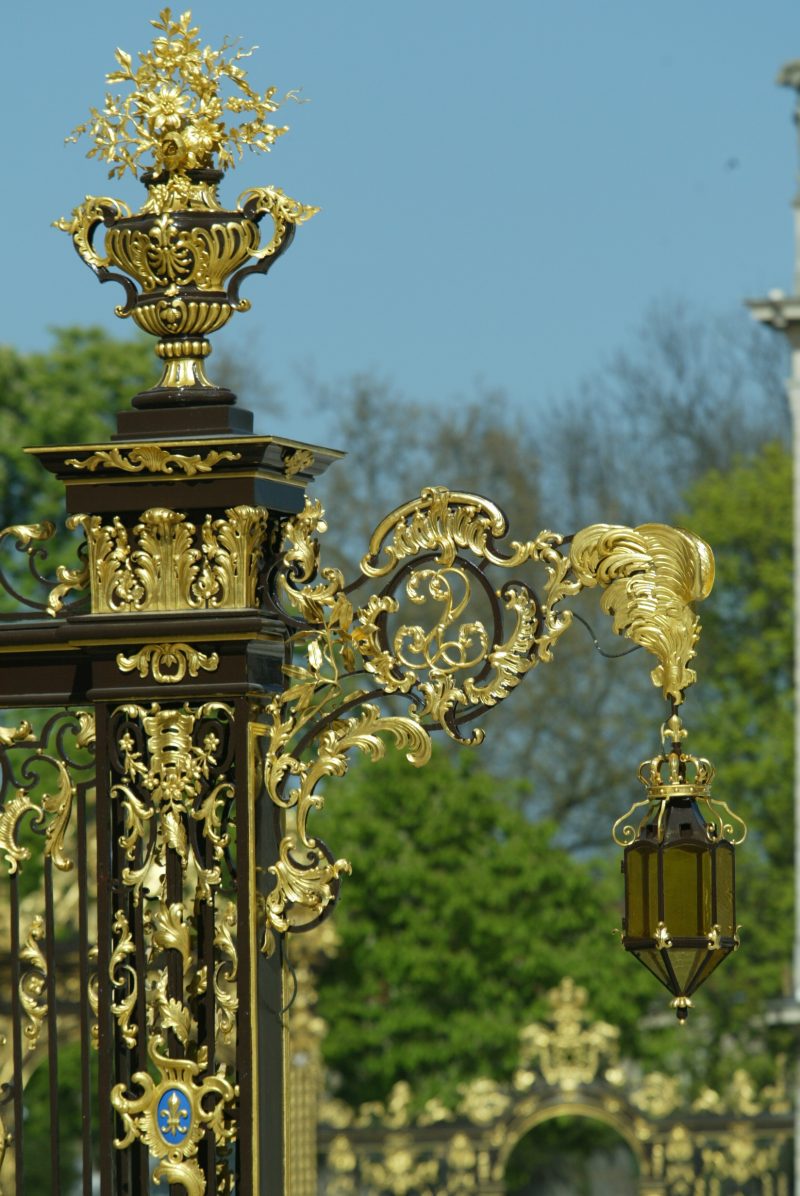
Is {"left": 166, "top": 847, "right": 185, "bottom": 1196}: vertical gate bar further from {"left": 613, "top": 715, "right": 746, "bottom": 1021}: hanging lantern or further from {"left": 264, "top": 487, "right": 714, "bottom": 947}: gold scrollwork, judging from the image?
{"left": 613, "top": 715, "right": 746, "bottom": 1021}: hanging lantern

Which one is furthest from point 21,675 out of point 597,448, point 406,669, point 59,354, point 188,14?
point 597,448

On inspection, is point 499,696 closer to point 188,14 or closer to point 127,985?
point 127,985

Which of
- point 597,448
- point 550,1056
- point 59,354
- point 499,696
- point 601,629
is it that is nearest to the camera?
point 499,696

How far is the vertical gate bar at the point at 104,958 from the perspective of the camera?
5.53 metres

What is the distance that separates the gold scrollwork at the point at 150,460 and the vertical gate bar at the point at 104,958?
477 mm

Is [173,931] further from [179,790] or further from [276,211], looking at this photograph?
[276,211]

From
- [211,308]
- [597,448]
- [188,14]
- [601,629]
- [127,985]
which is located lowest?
[127,985]

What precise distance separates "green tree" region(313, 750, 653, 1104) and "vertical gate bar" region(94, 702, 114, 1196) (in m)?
17.1

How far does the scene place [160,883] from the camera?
5668 millimetres

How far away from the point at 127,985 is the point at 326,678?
725mm

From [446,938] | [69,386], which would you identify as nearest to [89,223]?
[446,938]

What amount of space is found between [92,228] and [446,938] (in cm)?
1779

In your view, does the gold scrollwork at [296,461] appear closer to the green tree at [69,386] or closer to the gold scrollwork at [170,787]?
the gold scrollwork at [170,787]

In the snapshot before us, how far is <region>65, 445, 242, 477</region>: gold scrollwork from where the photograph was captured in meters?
5.51
